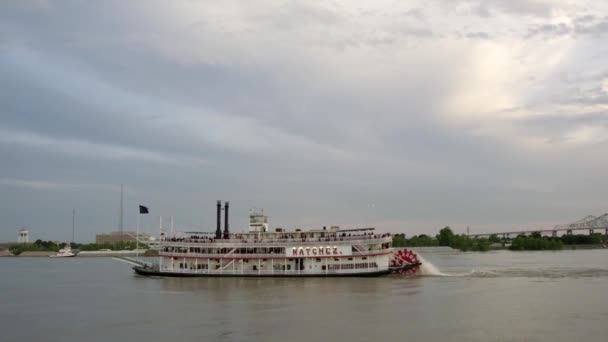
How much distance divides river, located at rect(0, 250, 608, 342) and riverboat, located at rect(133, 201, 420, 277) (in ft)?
5.69

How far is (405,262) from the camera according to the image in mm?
56906

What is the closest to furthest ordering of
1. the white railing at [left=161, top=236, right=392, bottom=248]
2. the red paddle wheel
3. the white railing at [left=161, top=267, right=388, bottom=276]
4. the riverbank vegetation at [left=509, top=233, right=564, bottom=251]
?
the white railing at [left=161, top=236, right=392, bottom=248] → the white railing at [left=161, top=267, right=388, bottom=276] → the red paddle wheel → the riverbank vegetation at [left=509, top=233, right=564, bottom=251]

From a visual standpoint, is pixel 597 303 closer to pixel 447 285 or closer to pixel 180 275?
pixel 447 285

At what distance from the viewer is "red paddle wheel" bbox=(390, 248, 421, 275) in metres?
56.0

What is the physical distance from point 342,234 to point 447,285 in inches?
456

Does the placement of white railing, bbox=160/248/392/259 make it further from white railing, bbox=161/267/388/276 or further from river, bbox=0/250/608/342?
river, bbox=0/250/608/342

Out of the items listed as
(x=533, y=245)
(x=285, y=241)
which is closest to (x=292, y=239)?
(x=285, y=241)

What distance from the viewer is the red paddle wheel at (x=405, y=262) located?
56.0 metres

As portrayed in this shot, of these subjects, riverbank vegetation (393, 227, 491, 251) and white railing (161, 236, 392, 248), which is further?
riverbank vegetation (393, 227, 491, 251)

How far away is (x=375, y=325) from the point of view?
30469mm

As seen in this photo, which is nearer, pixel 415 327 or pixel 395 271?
pixel 415 327

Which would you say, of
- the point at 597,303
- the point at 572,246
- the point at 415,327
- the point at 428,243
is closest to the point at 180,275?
the point at 415,327

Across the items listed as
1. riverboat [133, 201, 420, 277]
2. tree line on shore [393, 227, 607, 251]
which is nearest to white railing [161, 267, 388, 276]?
riverboat [133, 201, 420, 277]

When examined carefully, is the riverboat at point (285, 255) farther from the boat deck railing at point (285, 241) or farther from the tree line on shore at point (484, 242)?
the tree line on shore at point (484, 242)
